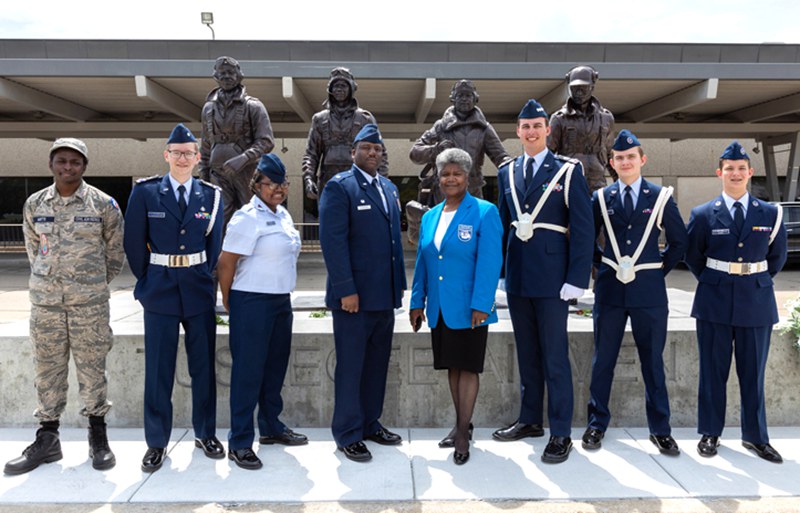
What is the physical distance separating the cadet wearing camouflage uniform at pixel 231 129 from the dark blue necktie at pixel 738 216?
360 centimetres

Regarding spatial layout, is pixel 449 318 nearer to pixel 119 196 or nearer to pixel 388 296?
pixel 388 296

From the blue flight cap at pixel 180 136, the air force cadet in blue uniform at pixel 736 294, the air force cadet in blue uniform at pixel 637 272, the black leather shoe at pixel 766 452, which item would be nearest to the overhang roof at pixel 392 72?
the blue flight cap at pixel 180 136

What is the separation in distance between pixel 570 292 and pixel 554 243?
1.04 feet

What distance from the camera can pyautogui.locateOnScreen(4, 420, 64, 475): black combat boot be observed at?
11.1ft

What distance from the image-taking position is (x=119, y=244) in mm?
3496

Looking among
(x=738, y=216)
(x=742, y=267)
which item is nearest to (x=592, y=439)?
(x=742, y=267)

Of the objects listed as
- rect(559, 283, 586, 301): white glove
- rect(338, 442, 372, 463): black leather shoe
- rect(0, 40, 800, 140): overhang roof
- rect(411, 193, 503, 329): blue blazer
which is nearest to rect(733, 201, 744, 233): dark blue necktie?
rect(559, 283, 586, 301): white glove

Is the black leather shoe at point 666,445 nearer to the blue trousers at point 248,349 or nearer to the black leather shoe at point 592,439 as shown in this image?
the black leather shoe at point 592,439

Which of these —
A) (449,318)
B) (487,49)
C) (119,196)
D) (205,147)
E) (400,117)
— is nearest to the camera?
(449,318)

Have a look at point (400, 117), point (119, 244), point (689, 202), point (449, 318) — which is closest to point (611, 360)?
point (449, 318)

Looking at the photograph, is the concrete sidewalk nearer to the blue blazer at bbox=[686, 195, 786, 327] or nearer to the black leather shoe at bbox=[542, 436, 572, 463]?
the black leather shoe at bbox=[542, 436, 572, 463]

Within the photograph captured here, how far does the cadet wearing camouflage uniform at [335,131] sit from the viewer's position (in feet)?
16.9

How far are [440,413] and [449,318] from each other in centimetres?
121

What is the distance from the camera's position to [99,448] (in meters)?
3.46
